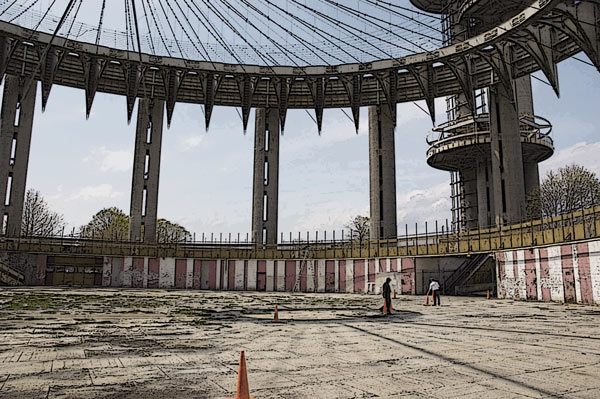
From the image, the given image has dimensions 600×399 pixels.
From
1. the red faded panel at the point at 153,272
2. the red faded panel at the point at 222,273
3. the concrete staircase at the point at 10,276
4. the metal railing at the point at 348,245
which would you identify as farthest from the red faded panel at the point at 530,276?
the concrete staircase at the point at 10,276

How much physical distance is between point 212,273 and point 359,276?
1704cm

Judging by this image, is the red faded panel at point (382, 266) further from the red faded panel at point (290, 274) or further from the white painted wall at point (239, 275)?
the white painted wall at point (239, 275)

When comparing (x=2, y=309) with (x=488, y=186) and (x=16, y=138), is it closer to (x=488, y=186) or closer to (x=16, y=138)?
(x=16, y=138)

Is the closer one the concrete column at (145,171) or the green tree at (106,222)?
the concrete column at (145,171)

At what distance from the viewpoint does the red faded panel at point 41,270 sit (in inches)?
1928

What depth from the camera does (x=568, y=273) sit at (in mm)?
30125

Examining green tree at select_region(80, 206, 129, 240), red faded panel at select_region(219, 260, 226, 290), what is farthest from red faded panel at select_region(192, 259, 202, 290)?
green tree at select_region(80, 206, 129, 240)

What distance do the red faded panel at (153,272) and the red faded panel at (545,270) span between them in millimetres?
38500

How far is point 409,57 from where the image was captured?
50.8 metres

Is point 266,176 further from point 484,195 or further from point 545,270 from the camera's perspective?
point 545,270

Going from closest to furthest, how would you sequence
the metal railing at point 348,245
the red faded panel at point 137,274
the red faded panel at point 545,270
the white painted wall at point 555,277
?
the white painted wall at point 555,277 < the red faded panel at point 545,270 < the metal railing at point 348,245 < the red faded panel at point 137,274

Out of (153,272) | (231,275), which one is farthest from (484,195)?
(153,272)

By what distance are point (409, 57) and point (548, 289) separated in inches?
1135

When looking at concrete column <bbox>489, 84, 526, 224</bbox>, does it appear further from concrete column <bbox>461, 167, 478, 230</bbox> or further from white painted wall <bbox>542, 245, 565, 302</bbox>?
white painted wall <bbox>542, 245, 565, 302</bbox>
